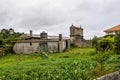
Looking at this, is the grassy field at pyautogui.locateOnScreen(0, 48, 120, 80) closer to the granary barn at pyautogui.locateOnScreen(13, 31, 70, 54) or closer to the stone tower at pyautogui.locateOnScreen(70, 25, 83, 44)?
the granary barn at pyautogui.locateOnScreen(13, 31, 70, 54)

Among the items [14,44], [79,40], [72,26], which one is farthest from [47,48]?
[72,26]

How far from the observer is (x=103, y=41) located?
3769cm

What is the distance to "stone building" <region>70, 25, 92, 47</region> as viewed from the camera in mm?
55459

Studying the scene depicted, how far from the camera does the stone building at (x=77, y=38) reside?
55459 mm

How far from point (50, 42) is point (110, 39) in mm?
13862

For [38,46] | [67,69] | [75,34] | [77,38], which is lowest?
[67,69]

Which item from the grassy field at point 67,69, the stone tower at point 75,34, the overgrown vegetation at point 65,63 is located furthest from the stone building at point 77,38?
the grassy field at point 67,69

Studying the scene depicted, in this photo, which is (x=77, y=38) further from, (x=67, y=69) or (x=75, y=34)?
(x=67, y=69)

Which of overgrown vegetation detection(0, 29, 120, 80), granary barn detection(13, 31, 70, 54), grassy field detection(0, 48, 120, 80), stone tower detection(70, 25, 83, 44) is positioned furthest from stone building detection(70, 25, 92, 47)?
grassy field detection(0, 48, 120, 80)

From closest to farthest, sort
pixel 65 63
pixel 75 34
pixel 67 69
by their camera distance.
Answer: pixel 67 69 < pixel 65 63 < pixel 75 34

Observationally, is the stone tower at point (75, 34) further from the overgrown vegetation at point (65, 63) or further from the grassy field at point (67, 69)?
the grassy field at point (67, 69)

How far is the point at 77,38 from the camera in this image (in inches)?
2248

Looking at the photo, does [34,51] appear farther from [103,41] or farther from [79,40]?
[103,41]

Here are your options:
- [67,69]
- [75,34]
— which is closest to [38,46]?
[75,34]
